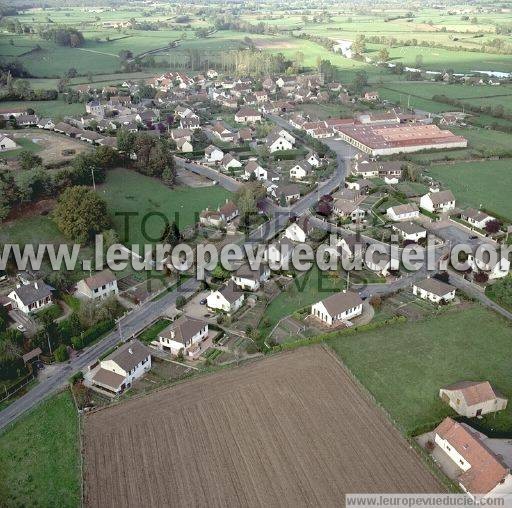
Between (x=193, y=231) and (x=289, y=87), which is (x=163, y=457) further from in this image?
(x=289, y=87)

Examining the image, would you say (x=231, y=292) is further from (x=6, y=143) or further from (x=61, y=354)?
(x=6, y=143)

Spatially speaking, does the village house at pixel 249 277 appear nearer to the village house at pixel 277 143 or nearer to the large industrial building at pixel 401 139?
the village house at pixel 277 143

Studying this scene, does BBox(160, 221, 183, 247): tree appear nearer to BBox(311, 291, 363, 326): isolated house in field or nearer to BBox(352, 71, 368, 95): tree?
BBox(311, 291, 363, 326): isolated house in field

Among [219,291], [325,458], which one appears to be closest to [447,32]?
[219,291]

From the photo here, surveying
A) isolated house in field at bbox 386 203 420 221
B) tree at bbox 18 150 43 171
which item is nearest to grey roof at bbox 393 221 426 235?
isolated house in field at bbox 386 203 420 221

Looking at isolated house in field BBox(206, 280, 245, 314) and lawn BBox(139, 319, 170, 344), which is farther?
isolated house in field BBox(206, 280, 245, 314)

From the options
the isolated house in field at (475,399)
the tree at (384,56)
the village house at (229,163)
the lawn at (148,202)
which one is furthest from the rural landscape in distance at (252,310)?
the tree at (384,56)

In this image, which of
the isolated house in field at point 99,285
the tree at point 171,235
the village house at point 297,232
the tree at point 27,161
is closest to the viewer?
the isolated house in field at point 99,285

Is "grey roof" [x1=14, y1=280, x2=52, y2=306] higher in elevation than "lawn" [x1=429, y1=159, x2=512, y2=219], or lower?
higher
